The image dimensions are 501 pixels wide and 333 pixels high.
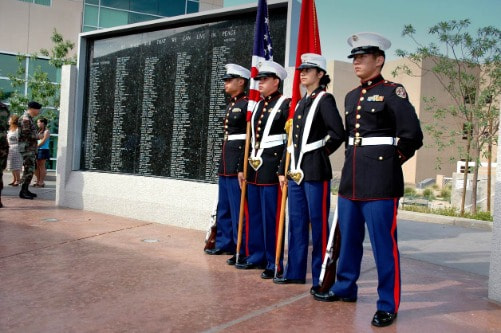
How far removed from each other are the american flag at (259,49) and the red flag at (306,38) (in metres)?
0.54

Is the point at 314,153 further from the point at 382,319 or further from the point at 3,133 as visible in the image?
the point at 3,133

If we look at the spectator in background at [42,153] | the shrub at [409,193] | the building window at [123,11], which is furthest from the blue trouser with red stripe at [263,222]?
the building window at [123,11]

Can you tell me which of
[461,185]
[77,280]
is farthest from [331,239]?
[461,185]

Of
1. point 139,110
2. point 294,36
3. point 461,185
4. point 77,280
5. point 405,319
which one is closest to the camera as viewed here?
point 405,319

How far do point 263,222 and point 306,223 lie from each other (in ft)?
1.95

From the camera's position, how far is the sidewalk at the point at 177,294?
134 inches

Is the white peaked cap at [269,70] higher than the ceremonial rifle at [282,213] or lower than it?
higher

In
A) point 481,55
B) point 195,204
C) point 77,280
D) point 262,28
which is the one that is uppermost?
point 481,55

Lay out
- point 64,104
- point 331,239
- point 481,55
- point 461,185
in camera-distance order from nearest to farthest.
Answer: point 331,239 → point 64,104 → point 481,55 → point 461,185

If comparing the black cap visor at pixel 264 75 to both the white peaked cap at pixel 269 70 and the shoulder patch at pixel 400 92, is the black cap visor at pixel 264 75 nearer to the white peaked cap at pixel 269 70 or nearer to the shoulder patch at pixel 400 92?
the white peaked cap at pixel 269 70

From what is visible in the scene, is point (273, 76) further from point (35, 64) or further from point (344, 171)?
point (35, 64)

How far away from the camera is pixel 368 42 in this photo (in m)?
3.63

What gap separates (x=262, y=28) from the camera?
17.3 ft

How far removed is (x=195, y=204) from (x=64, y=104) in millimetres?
3063
